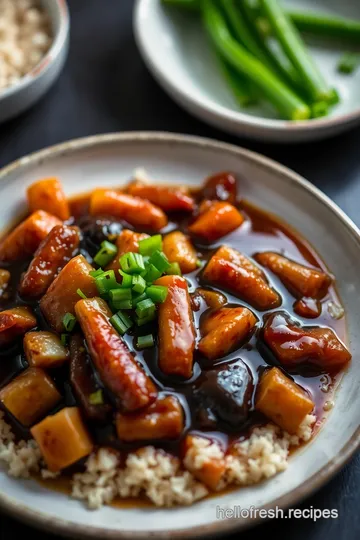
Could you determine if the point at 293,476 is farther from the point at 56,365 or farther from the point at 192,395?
the point at 56,365

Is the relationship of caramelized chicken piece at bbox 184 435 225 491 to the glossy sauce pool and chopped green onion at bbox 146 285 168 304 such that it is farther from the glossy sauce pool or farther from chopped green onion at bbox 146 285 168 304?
chopped green onion at bbox 146 285 168 304

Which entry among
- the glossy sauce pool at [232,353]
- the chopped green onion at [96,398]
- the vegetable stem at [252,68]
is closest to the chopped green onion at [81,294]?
the glossy sauce pool at [232,353]

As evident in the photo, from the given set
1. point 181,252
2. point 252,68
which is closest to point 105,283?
point 181,252

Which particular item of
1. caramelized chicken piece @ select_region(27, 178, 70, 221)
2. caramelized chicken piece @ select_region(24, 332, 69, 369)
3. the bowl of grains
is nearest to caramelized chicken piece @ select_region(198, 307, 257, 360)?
caramelized chicken piece @ select_region(24, 332, 69, 369)

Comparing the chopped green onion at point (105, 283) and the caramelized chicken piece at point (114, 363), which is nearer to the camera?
the caramelized chicken piece at point (114, 363)

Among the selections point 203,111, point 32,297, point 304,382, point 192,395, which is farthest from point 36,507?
point 203,111

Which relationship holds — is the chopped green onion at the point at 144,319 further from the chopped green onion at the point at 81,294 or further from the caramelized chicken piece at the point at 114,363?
the chopped green onion at the point at 81,294

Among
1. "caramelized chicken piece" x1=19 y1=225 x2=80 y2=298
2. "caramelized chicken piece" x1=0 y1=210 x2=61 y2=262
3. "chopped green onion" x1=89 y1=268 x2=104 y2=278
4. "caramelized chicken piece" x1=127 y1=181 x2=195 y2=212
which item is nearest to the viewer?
"chopped green onion" x1=89 y1=268 x2=104 y2=278
